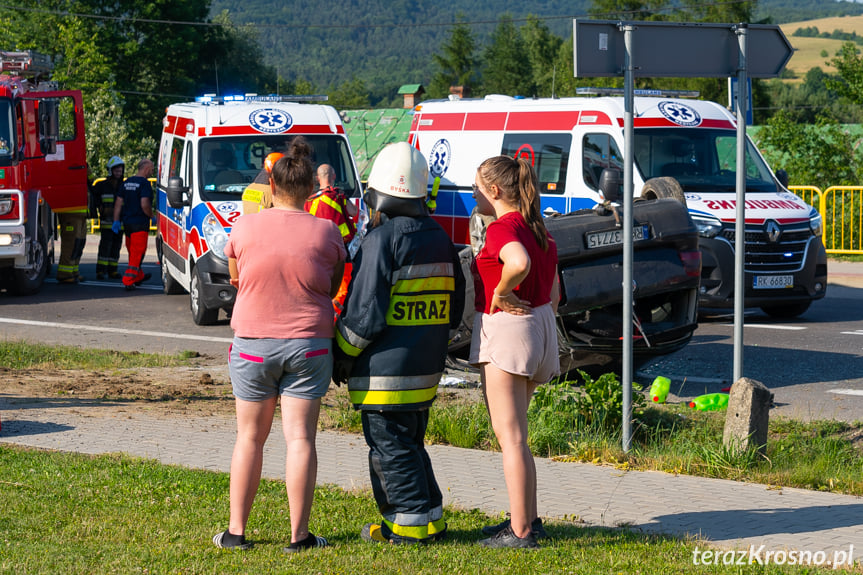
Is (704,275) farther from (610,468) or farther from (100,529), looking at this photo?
(100,529)

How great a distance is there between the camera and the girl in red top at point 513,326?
16.2ft

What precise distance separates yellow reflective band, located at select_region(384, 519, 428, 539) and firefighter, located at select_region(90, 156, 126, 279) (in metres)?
13.4

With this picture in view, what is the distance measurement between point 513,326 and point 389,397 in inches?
24.5

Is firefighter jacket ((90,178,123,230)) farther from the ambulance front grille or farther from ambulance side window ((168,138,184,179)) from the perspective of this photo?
the ambulance front grille

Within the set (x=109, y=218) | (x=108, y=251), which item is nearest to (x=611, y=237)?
(x=109, y=218)

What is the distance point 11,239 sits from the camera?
49.1 feet

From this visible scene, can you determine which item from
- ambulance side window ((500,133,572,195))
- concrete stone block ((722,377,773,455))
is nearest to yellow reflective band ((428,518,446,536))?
concrete stone block ((722,377,773,455))

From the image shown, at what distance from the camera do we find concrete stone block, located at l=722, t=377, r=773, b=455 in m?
6.72

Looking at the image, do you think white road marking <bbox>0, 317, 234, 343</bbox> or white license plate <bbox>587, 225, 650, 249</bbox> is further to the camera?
white road marking <bbox>0, 317, 234, 343</bbox>

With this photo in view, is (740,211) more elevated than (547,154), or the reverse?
(547,154)

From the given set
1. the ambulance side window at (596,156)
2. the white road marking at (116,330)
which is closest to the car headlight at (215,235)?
the white road marking at (116,330)

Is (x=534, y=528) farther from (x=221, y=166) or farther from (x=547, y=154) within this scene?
(x=547, y=154)

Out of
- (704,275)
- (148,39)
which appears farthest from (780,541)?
(148,39)

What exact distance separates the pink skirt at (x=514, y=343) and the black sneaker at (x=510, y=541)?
69 centimetres
